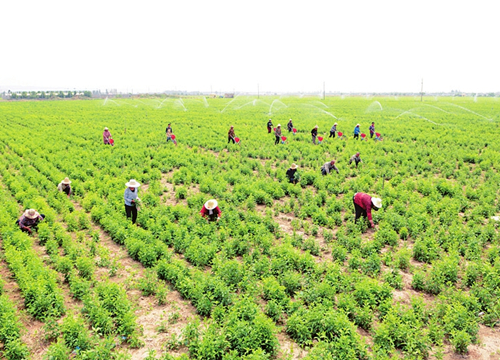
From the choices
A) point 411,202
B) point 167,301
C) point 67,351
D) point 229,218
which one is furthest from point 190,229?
point 411,202

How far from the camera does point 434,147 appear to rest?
68.6 ft

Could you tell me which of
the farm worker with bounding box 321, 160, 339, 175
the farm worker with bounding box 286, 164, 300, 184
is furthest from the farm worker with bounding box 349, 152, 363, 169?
the farm worker with bounding box 286, 164, 300, 184

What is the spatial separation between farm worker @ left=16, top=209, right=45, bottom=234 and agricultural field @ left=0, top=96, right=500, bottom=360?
8.2 inches

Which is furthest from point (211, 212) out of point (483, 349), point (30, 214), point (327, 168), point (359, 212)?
point (327, 168)

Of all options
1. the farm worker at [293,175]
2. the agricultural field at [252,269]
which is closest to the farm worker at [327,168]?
the agricultural field at [252,269]

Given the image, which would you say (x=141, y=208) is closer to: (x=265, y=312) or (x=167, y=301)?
(x=167, y=301)

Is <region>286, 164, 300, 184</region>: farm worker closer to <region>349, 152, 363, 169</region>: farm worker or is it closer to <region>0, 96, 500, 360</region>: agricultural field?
<region>0, 96, 500, 360</region>: agricultural field

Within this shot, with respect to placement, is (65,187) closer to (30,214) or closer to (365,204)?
(30,214)

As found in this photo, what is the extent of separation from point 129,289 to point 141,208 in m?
4.06

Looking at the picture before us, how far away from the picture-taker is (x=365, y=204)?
996cm

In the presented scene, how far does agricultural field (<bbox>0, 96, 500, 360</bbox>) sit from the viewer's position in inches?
220

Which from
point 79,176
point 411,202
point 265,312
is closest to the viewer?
point 265,312

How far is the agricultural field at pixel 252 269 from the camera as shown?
18.3 feet

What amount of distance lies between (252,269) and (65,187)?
8721 millimetres
